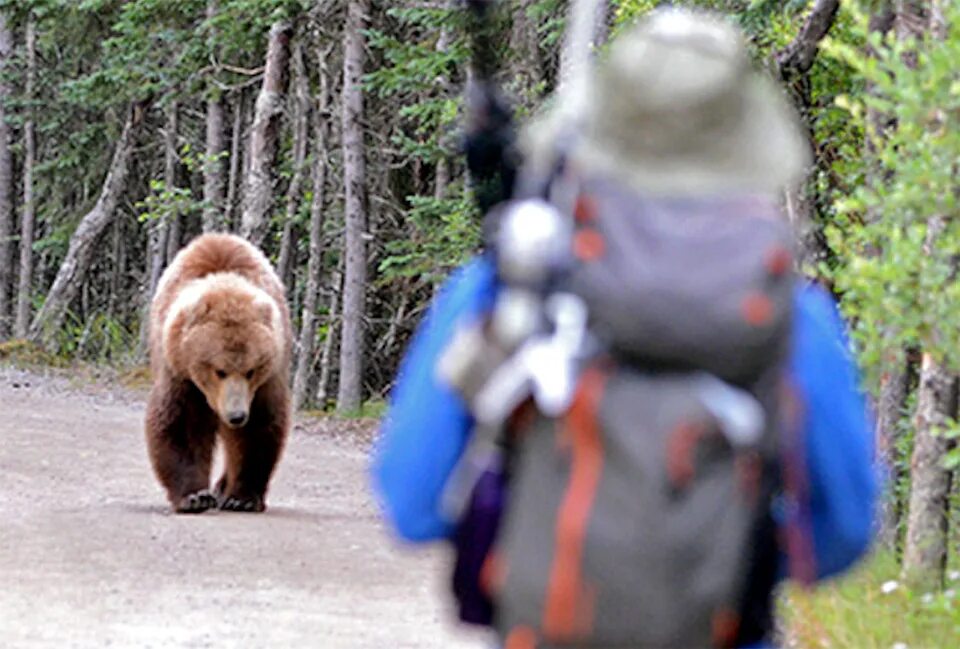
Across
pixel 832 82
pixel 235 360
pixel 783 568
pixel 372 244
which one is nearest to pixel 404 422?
pixel 783 568

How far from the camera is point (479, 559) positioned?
10.6ft

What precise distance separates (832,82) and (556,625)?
11464mm

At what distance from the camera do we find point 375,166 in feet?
87.9

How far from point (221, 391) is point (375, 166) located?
1415cm

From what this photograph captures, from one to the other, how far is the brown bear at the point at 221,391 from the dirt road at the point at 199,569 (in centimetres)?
27

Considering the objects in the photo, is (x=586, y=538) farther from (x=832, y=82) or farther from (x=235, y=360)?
(x=832, y=82)

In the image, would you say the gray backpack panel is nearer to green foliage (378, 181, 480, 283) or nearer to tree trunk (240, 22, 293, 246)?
green foliage (378, 181, 480, 283)

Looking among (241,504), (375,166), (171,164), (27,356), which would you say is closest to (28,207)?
(27,356)

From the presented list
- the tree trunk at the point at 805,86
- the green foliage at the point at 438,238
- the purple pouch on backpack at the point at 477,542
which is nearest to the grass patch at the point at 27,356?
the green foliage at the point at 438,238

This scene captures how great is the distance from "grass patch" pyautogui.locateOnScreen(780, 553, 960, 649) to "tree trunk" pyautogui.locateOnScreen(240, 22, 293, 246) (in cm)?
1589

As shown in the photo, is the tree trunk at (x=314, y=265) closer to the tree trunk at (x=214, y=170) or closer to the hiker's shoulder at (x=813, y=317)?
the tree trunk at (x=214, y=170)

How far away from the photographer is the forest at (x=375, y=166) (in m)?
6.70

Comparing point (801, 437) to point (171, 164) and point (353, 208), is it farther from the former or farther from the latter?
point (171, 164)

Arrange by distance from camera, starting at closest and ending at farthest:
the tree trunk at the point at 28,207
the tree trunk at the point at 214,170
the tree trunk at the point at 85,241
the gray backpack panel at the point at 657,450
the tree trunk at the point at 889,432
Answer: the gray backpack panel at the point at 657,450 → the tree trunk at the point at 889,432 → the tree trunk at the point at 214,170 → the tree trunk at the point at 85,241 → the tree trunk at the point at 28,207
